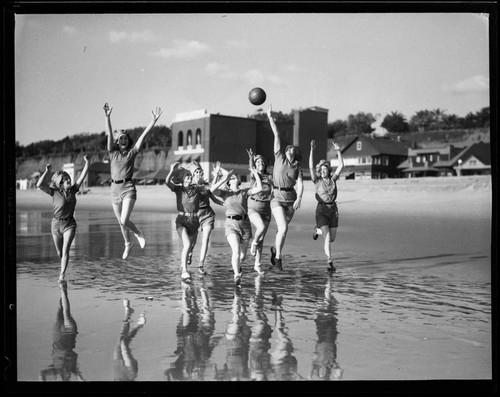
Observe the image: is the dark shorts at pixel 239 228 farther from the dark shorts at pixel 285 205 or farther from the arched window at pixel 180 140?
the arched window at pixel 180 140

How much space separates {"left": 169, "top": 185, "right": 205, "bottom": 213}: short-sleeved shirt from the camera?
7.63 m

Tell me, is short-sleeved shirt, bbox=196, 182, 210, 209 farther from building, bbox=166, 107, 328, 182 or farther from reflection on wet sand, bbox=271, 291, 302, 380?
building, bbox=166, 107, 328, 182

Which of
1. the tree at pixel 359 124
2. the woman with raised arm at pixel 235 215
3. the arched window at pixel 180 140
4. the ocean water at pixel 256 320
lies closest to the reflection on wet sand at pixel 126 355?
the ocean water at pixel 256 320

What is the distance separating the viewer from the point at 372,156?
1744 cm

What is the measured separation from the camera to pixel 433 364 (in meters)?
4.71

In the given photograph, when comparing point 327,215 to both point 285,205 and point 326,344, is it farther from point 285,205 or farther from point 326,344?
point 326,344

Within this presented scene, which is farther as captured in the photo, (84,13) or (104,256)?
(104,256)

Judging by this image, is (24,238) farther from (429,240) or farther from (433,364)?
(433,364)

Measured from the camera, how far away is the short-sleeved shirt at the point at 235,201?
23.6 ft

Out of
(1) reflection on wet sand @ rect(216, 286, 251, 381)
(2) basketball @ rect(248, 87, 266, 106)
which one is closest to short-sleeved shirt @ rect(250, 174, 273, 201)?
(2) basketball @ rect(248, 87, 266, 106)

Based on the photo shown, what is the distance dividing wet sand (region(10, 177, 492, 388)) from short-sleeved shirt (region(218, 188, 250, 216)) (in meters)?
1.01
